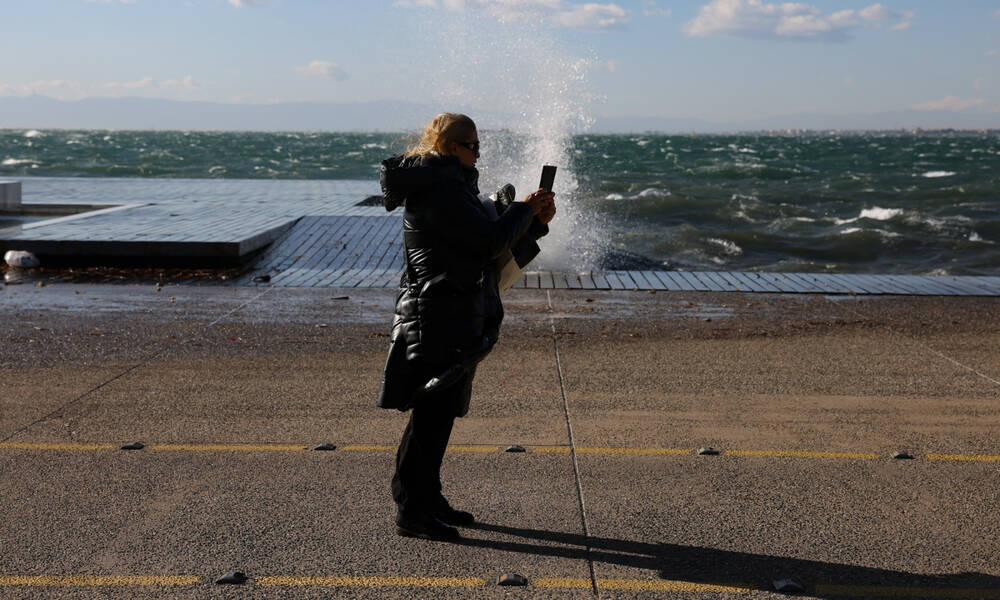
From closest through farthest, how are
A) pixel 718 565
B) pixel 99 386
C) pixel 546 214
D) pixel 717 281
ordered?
pixel 718 565 < pixel 546 214 < pixel 99 386 < pixel 717 281

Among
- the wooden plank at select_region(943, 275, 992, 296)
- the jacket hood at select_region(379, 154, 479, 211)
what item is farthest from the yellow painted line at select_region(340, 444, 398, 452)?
the wooden plank at select_region(943, 275, 992, 296)

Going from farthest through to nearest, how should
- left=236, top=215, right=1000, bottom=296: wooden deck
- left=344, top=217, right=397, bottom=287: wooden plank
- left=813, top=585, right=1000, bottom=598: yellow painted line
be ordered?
left=344, top=217, right=397, bottom=287: wooden plank → left=236, top=215, right=1000, bottom=296: wooden deck → left=813, top=585, right=1000, bottom=598: yellow painted line

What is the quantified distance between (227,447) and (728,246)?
15487mm

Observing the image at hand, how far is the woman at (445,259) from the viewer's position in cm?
396

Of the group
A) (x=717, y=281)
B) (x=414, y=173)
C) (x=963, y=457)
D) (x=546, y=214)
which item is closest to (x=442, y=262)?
(x=414, y=173)

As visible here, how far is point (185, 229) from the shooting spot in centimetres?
1431

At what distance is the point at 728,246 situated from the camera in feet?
64.8

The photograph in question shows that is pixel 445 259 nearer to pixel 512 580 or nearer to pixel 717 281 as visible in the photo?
pixel 512 580

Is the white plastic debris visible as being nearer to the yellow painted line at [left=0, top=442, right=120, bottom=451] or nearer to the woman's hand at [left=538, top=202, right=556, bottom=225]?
the yellow painted line at [left=0, top=442, right=120, bottom=451]

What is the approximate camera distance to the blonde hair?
13.2 ft

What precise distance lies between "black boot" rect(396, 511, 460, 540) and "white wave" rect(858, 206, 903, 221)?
75.7 feet

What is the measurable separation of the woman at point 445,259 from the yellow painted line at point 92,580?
103 centimetres

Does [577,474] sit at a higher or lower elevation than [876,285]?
lower

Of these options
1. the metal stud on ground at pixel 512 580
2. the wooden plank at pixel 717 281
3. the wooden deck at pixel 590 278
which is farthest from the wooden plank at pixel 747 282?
the metal stud on ground at pixel 512 580
